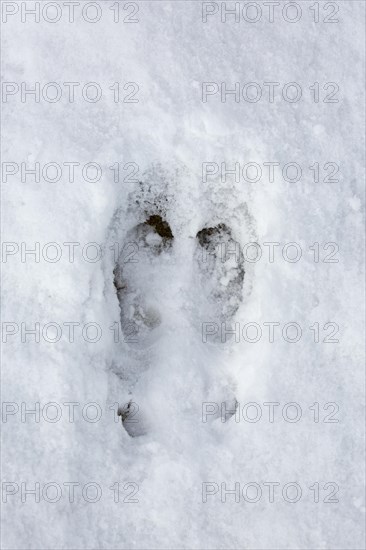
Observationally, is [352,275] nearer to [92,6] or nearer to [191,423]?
[191,423]

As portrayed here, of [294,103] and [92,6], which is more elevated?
[92,6]

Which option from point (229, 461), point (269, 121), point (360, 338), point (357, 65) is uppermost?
point (357, 65)

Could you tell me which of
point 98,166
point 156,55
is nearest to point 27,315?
point 98,166

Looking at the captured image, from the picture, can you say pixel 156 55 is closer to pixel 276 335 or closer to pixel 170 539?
pixel 276 335

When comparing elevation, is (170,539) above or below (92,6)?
below

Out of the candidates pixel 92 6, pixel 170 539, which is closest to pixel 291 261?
pixel 170 539

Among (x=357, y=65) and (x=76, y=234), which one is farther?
(x=357, y=65)
